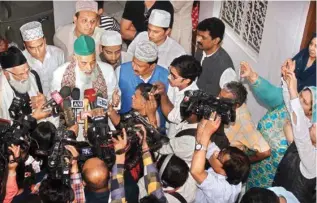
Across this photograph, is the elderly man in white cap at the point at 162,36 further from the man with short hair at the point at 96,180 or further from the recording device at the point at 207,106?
the man with short hair at the point at 96,180

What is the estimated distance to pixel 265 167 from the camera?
312 centimetres

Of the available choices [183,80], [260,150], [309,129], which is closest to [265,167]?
[260,150]

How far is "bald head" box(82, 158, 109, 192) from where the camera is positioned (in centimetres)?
246

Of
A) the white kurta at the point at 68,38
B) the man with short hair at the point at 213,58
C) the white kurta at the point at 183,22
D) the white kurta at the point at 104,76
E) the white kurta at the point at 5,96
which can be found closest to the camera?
the white kurta at the point at 5,96

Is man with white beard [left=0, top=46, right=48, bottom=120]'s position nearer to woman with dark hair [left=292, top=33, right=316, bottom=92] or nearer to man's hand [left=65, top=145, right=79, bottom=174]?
man's hand [left=65, top=145, right=79, bottom=174]

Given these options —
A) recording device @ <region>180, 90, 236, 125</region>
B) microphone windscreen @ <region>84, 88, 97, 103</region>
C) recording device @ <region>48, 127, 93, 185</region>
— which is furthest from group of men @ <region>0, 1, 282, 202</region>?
recording device @ <region>48, 127, 93, 185</region>

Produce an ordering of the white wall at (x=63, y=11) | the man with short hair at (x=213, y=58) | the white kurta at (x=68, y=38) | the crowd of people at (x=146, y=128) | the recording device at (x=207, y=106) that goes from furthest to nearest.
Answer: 1. the white wall at (x=63, y=11)
2. the white kurta at (x=68, y=38)
3. the man with short hair at (x=213, y=58)
4. the recording device at (x=207, y=106)
5. the crowd of people at (x=146, y=128)

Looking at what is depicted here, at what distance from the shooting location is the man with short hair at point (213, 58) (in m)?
3.60

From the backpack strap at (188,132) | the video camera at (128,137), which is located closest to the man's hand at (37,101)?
the video camera at (128,137)

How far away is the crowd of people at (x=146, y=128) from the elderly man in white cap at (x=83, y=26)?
0.01m

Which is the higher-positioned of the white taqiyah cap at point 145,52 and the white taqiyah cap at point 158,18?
the white taqiyah cap at point 158,18

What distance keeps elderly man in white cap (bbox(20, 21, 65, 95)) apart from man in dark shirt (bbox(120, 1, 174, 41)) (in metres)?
0.83

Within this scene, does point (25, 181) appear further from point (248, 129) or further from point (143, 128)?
point (248, 129)

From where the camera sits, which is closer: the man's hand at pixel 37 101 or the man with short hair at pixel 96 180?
the man with short hair at pixel 96 180
